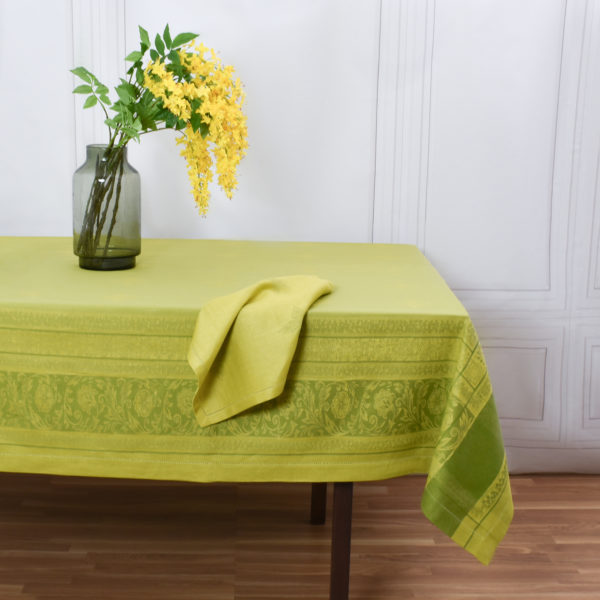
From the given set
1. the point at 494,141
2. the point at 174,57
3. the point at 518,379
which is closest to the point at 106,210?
the point at 174,57

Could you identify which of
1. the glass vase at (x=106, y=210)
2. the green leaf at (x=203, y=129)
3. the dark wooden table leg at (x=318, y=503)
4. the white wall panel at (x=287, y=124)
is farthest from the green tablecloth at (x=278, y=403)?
the white wall panel at (x=287, y=124)

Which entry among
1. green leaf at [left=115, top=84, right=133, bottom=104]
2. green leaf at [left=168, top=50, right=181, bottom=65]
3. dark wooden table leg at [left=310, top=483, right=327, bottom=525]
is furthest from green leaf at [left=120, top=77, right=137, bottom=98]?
dark wooden table leg at [left=310, top=483, right=327, bottom=525]

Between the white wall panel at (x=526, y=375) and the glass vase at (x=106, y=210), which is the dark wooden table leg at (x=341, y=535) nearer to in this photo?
the glass vase at (x=106, y=210)

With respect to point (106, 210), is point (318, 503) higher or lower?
lower

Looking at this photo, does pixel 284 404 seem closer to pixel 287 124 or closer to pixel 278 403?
pixel 278 403

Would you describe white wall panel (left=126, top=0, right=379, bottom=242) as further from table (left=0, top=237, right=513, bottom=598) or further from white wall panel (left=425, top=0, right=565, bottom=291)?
table (left=0, top=237, right=513, bottom=598)

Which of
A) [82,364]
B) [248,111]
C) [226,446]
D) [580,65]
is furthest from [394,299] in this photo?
[580,65]

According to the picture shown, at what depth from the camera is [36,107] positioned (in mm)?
2377

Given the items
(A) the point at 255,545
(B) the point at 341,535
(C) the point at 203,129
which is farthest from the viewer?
(A) the point at 255,545

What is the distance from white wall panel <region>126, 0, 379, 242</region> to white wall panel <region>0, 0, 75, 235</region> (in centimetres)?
22

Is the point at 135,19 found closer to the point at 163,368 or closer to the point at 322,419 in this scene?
the point at 163,368

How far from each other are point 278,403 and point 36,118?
135 cm

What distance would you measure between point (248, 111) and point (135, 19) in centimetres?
42

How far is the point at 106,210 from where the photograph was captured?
5.95 ft
